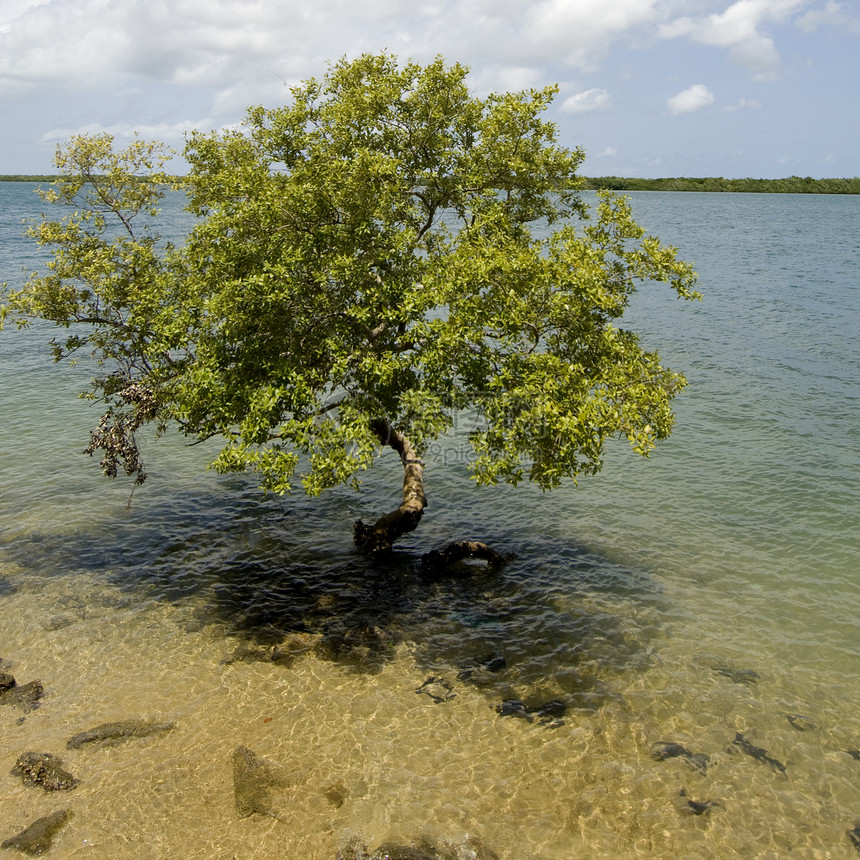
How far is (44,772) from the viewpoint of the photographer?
46.4 ft

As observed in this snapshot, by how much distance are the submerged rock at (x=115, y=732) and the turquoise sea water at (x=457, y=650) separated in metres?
0.23

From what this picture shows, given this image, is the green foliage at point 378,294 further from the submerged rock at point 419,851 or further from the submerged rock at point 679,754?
the submerged rock at point 419,851

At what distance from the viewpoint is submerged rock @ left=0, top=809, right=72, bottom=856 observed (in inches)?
492

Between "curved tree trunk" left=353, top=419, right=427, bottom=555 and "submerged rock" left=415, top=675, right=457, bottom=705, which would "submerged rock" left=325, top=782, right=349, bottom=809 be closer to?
"submerged rock" left=415, top=675, right=457, bottom=705

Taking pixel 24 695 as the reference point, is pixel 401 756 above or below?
below

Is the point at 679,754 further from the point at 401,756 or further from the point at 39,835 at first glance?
the point at 39,835

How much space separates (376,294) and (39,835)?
12699 millimetres

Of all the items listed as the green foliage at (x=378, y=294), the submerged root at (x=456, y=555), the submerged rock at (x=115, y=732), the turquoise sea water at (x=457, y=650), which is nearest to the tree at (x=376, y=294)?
the green foliage at (x=378, y=294)

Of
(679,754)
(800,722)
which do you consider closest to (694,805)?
(679,754)

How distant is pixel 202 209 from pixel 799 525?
22.5 metres

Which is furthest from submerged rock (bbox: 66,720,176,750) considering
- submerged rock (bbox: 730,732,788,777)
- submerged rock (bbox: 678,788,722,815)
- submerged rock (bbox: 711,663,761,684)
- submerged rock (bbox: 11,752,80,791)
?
submerged rock (bbox: 711,663,761,684)

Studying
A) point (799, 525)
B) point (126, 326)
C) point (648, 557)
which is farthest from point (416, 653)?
point (799, 525)

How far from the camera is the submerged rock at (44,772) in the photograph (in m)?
13.9

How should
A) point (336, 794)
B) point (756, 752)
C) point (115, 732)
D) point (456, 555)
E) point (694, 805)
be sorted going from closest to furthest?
point (336, 794)
point (694, 805)
point (115, 732)
point (756, 752)
point (456, 555)
